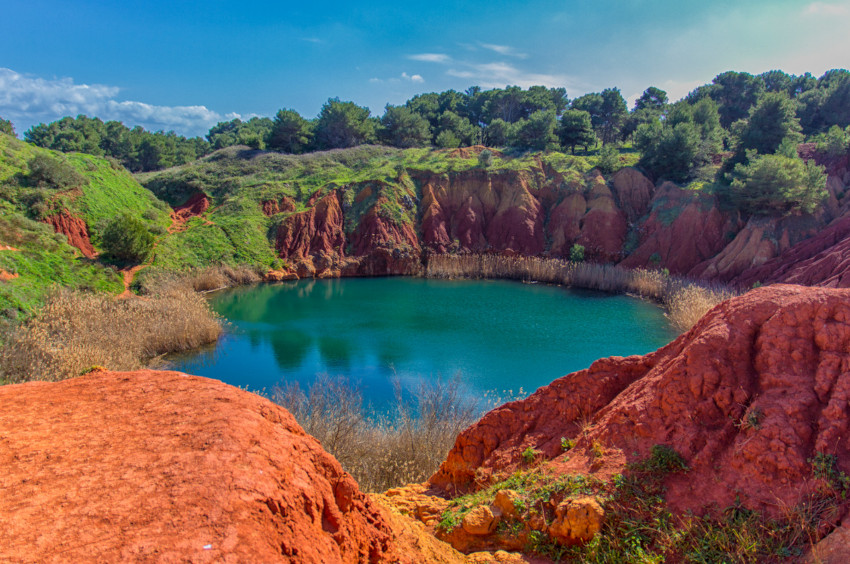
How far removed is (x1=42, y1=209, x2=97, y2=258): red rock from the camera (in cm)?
2474

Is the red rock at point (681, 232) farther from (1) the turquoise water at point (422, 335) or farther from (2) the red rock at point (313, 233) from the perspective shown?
(2) the red rock at point (313, 233)

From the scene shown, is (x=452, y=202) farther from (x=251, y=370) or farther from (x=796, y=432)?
(x=796, y=432)

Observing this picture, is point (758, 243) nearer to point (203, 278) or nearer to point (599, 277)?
point (599, 277)

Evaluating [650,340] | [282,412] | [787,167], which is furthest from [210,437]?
[787,167]

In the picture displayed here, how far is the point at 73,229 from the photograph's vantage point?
25453 millimetres

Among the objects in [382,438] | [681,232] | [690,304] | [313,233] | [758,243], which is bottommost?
[382,438]

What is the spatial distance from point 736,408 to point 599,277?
2489 cm

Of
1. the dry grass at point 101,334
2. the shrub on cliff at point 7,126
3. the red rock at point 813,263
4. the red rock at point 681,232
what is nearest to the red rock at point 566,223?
the red rock at point 681,232

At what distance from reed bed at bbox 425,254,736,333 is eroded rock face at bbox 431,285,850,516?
578 inches

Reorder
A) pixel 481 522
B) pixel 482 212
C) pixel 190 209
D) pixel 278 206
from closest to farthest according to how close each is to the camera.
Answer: pixel 481 522
pixel 278 206
pixel 190 209
pixel 482 212

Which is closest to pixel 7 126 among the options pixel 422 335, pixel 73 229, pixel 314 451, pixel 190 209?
pixel 190 209

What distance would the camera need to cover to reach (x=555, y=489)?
506 centimetres

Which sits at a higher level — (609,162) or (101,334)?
(609,162)

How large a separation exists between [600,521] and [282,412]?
330 cm
